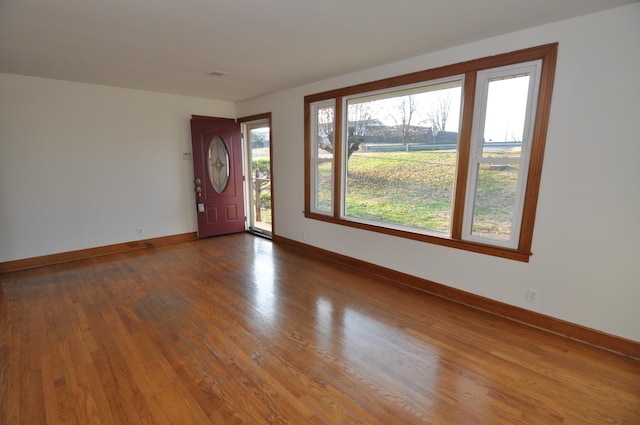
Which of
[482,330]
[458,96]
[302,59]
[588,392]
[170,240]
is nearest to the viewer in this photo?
[588,392]

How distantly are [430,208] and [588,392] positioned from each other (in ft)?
6.25

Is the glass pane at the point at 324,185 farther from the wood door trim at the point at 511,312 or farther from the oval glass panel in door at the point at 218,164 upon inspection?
the oval glass panel in door at the point at 218,164

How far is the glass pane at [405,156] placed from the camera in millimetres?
3074

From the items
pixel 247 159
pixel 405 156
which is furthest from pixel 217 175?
pixel 405 156

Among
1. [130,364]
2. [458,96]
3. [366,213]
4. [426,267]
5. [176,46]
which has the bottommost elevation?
[130,364]

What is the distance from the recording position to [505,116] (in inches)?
103

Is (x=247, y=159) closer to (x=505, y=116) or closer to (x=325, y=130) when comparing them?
(x=325, y=130)

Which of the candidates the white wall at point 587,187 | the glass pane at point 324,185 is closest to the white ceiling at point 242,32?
the white wall at point 587,187

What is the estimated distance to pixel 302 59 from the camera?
10.3 ft

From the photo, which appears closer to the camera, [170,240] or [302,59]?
[302,59]

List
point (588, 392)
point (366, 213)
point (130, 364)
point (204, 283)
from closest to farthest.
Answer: point (588, 392)
point (130, 364)
point (204, 283)
point (366, 213)

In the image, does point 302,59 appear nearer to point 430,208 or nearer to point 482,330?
point 430,208

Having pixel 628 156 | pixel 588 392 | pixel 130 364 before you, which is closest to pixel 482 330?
pixel 588 392

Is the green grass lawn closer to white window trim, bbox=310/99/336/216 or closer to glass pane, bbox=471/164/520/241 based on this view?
glass pane, bbox=471/164/520/241
